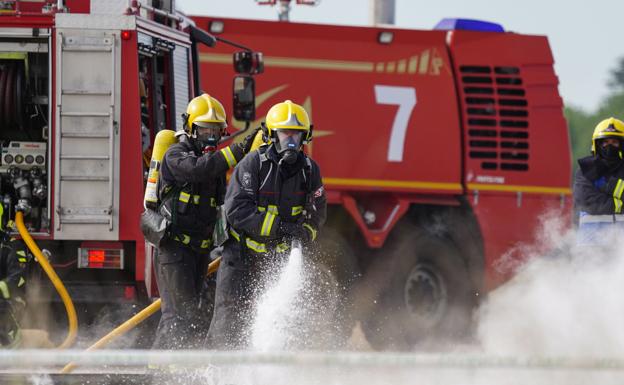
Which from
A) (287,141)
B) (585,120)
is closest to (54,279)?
(287,141)

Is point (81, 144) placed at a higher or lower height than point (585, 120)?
higher

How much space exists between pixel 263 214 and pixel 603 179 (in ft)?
10.6

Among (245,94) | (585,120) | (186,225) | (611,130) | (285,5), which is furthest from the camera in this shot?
(585,120)

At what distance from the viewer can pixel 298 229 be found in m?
8.05

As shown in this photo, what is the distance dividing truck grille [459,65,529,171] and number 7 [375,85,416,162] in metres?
0.65

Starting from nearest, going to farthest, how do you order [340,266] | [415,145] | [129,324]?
[129,324] < [340,266] < [415,145]

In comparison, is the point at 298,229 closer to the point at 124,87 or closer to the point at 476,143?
the point at 124,87

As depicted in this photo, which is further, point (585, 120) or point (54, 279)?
point (585, 120)

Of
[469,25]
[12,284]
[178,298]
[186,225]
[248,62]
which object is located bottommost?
[12,284]

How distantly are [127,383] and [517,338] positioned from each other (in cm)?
519

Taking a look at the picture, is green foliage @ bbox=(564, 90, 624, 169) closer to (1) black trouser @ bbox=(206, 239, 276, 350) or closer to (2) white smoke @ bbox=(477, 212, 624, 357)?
(2) white smoke @ bbox=(477, 212, 624, 357)

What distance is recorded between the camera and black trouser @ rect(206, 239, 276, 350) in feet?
26.3

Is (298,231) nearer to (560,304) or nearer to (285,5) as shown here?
(560,304)

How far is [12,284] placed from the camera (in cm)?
930
